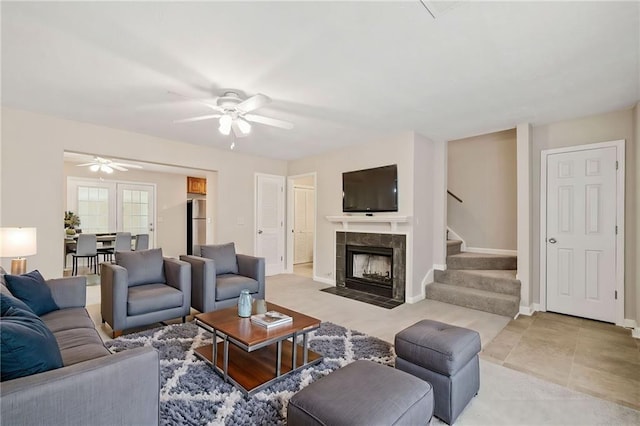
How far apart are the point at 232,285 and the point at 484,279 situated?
337 centimetres

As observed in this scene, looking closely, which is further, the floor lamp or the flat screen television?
the flat screen television

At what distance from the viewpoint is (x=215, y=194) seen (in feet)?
18.0

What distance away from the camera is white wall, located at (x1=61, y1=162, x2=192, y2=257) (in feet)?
25.0

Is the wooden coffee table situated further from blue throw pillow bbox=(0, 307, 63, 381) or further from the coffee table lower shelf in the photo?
blue throw pillow bbox=(0, 307, 63, 381)

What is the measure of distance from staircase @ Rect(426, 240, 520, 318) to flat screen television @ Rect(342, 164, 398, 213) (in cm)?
133

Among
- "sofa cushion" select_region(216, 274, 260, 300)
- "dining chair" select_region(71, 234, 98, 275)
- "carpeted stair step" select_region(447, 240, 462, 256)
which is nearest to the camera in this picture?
"sofa cushion" select_region(216, 274, 260, 300)

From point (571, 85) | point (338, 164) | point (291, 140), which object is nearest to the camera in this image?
point (571, 85)

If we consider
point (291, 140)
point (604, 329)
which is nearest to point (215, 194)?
point (291, 140)

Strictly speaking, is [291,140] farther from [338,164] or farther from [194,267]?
[194,267]

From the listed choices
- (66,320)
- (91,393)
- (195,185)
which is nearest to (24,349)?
(91,393)

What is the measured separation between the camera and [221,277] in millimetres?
3848

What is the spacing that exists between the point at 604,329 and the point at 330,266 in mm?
3672

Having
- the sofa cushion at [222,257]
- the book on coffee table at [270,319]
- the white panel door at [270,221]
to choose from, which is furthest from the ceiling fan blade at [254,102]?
the white panel door at [270,221]

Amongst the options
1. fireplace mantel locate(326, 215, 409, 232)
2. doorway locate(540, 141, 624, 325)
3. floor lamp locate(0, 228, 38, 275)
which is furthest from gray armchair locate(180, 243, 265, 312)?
doorway locate(540, 141, 624, 325)
